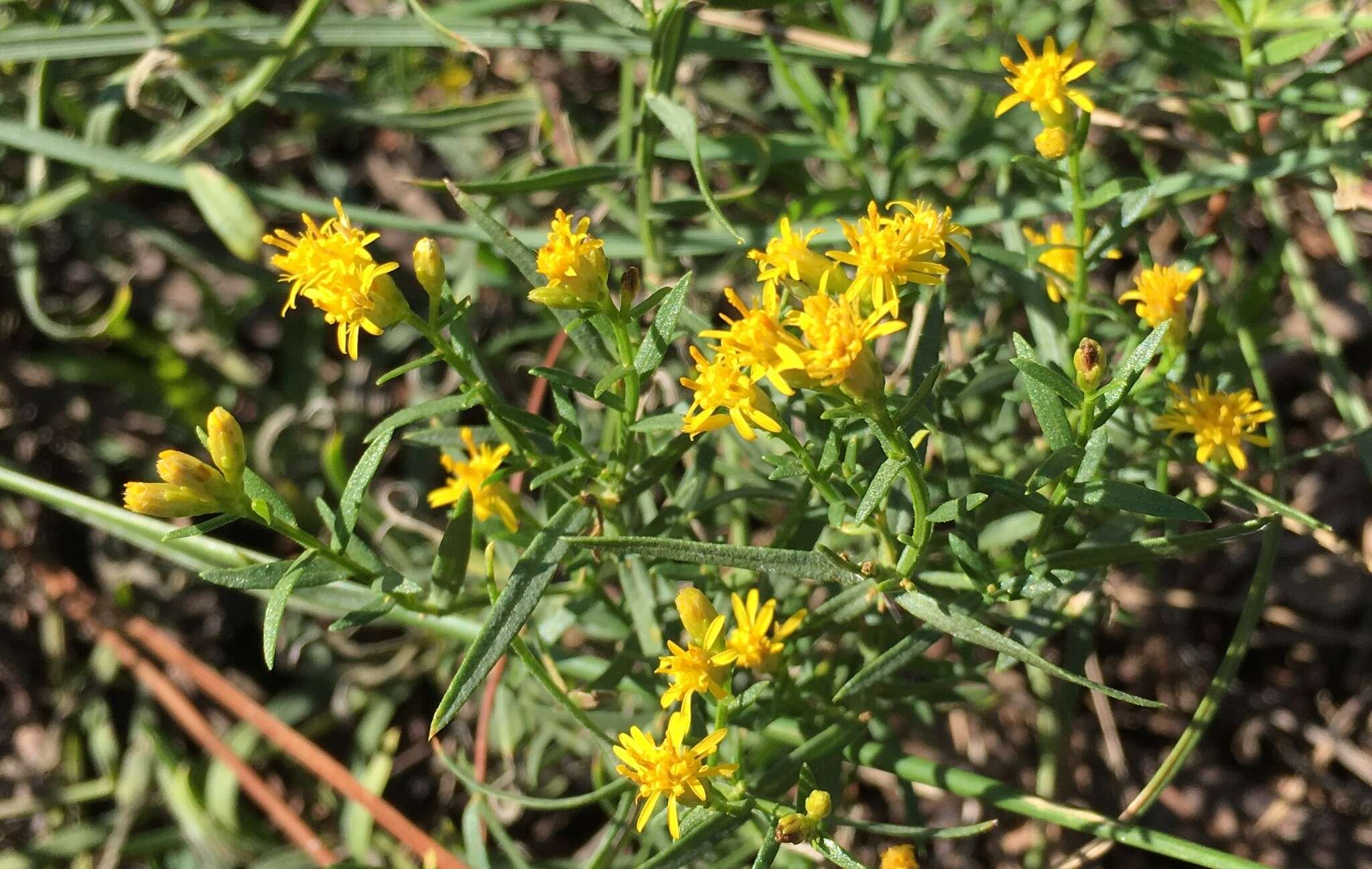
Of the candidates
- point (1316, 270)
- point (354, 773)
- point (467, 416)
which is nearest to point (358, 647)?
point (354, 773)

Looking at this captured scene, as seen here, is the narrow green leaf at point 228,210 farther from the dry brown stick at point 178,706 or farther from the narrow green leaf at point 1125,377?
the narrow green leaf at point 1125,377

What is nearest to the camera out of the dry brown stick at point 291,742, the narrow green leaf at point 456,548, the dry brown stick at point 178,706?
the narrow green leaf at point 456,548

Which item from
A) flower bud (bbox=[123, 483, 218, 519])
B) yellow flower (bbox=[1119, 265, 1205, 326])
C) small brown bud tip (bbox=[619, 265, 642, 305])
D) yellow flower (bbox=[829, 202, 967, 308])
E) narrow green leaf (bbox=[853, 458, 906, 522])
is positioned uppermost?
yellow flower (bbox=[829, 202, 967, 308])

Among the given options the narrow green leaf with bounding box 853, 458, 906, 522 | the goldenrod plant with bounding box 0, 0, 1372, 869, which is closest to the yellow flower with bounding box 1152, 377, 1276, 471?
the goldenrod plant with bounding box 0, 0, 1372, 869

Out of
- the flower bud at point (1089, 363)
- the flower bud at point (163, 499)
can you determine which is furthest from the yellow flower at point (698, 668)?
the flower bud at point (163, 499)

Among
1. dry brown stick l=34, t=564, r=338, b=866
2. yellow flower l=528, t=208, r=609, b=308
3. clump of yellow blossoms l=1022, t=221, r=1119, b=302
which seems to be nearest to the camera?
yellow flower l=528, t=208, r=609, b=308

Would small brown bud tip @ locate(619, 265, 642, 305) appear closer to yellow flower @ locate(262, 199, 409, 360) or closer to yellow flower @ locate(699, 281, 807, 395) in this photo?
yellow flower @ locate(699, 281, 807, 395)
